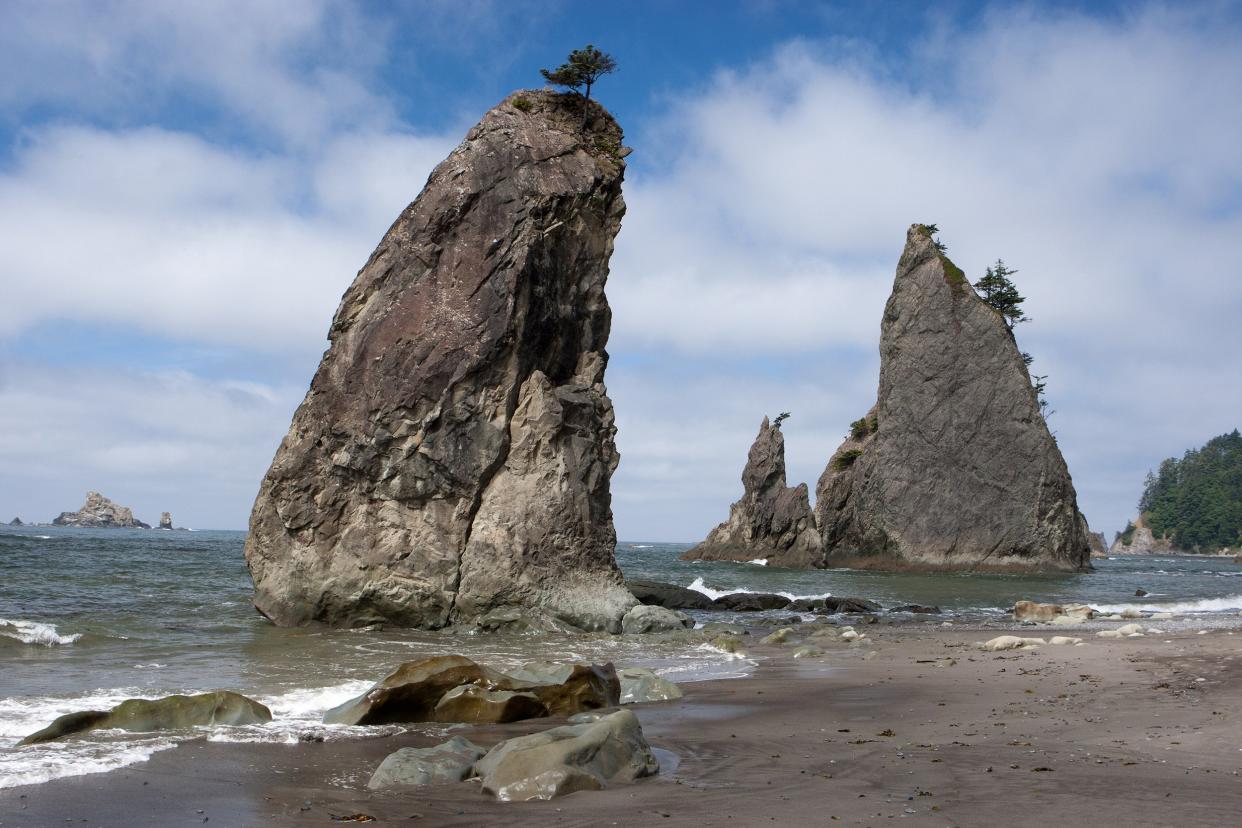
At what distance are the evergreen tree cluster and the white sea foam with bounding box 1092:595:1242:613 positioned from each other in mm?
130661

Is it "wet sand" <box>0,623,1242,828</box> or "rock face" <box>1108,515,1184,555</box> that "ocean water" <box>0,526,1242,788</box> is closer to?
"wet sand" <box>0,623,1242,828</box>

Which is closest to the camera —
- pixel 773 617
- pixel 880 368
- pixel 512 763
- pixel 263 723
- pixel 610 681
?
pixel 512 763

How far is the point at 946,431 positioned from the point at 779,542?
17260 mm

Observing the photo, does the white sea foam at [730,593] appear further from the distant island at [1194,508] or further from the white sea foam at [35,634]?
the distant island at [1194,508]

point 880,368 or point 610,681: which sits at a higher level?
point 880,368

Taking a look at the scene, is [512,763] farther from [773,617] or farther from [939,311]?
[939,311]

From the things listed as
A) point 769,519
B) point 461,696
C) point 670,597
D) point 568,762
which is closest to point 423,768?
point 568,762

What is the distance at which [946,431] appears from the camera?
6700cm

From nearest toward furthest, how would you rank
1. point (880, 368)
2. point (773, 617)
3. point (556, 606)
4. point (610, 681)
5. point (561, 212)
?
point (610, 681)
point (556, 606)
point (561, 212)
point (773, 617)
point (880, 368)

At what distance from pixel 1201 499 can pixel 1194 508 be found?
2021mm

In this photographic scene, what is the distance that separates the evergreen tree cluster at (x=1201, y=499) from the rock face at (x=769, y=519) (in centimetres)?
9801

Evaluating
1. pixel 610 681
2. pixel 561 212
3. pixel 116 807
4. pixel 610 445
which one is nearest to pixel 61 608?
pixel 610 445

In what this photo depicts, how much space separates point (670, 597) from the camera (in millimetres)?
30766

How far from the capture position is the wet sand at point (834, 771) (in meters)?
5.98
